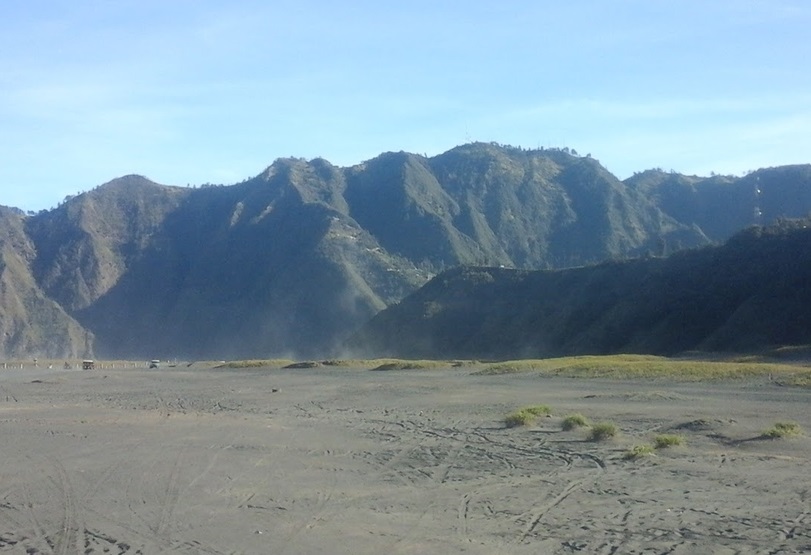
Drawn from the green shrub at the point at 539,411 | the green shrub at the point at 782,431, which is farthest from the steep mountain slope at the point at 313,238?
the green shrub at the point at 782,431

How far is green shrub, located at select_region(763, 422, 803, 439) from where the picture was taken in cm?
1722

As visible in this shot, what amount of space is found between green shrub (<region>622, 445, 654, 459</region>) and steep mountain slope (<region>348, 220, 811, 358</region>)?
137 feet

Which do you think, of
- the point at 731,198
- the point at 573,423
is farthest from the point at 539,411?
the point at 731,198

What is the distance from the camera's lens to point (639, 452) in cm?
1563

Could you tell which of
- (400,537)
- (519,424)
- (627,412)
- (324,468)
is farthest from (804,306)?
(400,537)

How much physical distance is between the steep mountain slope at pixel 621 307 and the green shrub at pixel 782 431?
3829cm

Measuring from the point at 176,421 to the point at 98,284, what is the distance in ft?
355

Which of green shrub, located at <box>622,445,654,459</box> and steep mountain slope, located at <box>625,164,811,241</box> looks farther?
steep mountain slope, located at <box>625,164,811,241</box>

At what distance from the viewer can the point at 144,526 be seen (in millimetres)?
11172

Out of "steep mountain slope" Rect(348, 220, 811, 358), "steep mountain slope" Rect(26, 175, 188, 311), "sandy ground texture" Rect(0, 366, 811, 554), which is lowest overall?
"sandy ground texture" Rect(0, 366, 811, 554)

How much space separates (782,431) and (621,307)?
52772mm

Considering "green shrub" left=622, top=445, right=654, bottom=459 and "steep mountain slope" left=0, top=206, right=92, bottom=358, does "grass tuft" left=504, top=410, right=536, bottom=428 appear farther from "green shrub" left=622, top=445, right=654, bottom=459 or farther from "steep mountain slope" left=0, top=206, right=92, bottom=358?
"steep mountain slope" left=0, top=206, right=92, bottom=358

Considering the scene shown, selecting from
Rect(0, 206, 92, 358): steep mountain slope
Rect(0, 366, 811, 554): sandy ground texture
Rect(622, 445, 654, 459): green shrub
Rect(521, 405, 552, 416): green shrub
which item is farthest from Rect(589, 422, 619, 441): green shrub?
Rect(0, 206, 92, 358): steep mountain slope

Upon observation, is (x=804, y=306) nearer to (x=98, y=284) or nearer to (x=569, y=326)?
(x=569, y=326)
